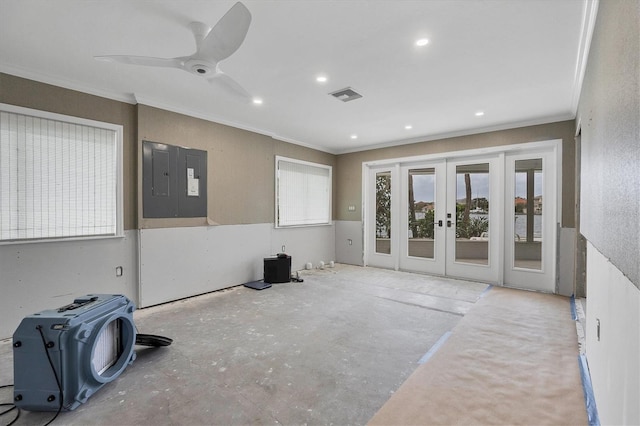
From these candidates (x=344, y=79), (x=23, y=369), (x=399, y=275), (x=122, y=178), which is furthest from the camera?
(x=399, y=275)

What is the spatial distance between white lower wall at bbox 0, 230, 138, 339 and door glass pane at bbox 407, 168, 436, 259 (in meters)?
4.83

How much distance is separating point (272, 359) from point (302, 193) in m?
4.17

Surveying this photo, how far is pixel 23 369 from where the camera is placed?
6.20 ft

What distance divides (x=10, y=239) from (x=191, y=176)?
2019 millimetres

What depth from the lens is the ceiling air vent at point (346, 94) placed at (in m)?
3.54

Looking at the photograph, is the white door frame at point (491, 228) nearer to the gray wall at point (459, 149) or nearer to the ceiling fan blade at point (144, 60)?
the gray wall at point (459, 149)

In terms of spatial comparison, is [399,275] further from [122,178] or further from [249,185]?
[122,178]

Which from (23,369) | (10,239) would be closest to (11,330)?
(10,239)

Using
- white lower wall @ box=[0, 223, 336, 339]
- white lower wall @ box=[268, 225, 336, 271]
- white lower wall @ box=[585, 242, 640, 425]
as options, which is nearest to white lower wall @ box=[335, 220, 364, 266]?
white lower wall @ box=[268, 225, 336, 271]

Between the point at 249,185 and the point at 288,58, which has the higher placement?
the point at 288,58

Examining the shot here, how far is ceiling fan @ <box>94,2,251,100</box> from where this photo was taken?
5.93 feet

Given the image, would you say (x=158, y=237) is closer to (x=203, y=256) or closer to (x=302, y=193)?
(x=203, y=256)

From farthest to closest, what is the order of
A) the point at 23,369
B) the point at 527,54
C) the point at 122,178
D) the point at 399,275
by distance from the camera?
1. the point at 399,275
2. the point at 122,178
3. the point at 527,54
4. the point at 23,369

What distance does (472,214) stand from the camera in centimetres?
530
